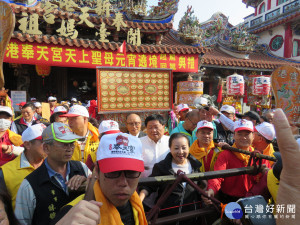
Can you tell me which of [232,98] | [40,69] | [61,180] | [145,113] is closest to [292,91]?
[61,180]

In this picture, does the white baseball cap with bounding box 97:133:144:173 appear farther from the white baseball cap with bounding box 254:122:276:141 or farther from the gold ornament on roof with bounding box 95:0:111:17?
the gold ornament on roof with bounding box 95:0:111:17

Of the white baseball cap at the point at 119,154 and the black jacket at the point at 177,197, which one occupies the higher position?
the white baseball cap at the point at 119,154

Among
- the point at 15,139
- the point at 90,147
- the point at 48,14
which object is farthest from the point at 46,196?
the point at 48,14

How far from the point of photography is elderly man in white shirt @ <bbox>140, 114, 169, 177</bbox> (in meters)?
2.62

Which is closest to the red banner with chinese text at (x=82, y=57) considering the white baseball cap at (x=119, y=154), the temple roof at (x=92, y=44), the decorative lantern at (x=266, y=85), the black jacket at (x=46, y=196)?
the temple roof at (x=92, y=44)

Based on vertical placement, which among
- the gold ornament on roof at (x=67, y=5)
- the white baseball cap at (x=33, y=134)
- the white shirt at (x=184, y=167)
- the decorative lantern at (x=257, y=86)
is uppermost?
the gold ornament on roof at (x=67, y=5)

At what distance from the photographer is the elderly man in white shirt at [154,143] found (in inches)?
103

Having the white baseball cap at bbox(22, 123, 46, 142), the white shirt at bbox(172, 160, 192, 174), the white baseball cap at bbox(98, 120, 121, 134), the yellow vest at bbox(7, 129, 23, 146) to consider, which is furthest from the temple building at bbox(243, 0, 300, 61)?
the white baseball cap at bbox(22, 123, 46, 142)

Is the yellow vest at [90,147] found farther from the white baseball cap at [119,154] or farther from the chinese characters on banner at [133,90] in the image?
the white baseball cap at [119,154]

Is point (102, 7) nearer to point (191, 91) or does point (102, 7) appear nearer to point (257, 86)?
point (191, 91)

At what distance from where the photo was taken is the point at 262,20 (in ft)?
51.3

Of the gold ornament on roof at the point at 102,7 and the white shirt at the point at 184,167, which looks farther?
the gold ornament on roof at the point at 102,7

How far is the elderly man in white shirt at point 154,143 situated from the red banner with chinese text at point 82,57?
12.5ft

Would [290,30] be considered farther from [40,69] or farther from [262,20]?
[40,69]
